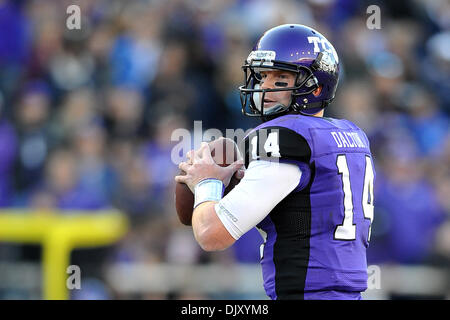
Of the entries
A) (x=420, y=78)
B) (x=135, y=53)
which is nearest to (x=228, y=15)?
(x=135, y=53)

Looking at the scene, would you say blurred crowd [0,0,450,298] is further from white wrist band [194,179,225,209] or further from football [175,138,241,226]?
white wrist band [194,179,225,209]

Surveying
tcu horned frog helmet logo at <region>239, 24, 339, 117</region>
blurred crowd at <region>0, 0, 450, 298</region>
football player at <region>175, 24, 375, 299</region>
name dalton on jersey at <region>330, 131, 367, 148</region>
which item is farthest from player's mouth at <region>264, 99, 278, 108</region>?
blurred crowd at <region>0, 0, 450, 298</region>

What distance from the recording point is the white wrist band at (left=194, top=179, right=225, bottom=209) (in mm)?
3502

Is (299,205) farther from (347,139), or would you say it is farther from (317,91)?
A: (317,91)

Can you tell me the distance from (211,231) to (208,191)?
0.23 metres

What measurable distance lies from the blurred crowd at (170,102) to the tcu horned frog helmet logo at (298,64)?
4.02 m

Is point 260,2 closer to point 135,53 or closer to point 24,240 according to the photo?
point 135,53

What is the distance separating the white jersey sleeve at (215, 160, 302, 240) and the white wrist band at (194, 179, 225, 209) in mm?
129

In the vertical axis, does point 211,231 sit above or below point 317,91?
below

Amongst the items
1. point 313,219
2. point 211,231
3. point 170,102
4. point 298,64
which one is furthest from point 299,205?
point 170,102

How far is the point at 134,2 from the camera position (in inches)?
393

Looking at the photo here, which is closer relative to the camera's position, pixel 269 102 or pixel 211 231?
pixel 211 231

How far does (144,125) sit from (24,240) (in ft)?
6.19

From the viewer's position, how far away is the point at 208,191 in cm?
Answer: 353
